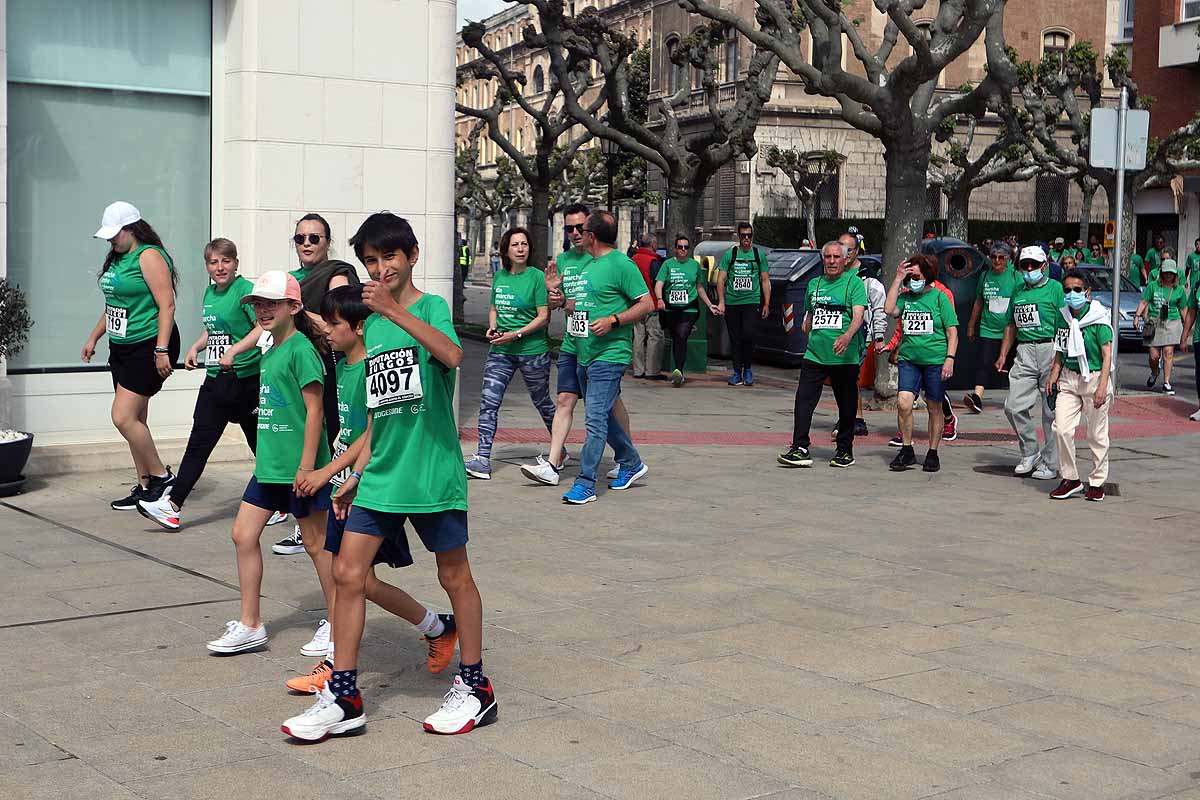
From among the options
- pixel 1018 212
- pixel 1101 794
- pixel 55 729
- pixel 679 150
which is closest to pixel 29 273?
pixel 55 729

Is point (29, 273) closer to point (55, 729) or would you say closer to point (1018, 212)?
point (55, 729)

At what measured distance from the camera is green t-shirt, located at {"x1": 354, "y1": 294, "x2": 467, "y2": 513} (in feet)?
17.0

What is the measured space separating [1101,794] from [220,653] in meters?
3.31

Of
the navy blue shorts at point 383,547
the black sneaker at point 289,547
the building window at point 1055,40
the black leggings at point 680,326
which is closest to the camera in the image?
the navy blue shorts at point 383,547

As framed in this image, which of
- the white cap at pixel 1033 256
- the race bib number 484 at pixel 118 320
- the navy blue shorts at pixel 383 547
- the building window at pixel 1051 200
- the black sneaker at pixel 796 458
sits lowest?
the black sneaker at pixel 796 458

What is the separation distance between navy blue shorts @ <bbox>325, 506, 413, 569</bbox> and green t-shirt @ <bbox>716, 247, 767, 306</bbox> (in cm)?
1359

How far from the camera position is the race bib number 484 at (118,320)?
939 cm

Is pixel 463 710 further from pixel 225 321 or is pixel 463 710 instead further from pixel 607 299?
pixel 607 299

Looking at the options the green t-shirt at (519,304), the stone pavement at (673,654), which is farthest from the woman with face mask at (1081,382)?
the green t-shirt at (519,304)

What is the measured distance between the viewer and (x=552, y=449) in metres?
10.7

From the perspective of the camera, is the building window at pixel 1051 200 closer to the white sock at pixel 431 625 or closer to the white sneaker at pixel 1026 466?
the white sneaker at pixel 1026 466

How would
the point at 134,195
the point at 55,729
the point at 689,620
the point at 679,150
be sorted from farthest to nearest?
the point at 679,150 → the point at 134,195 → the point at 689,620 → the point at 55,729

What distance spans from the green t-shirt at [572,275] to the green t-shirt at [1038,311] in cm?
348

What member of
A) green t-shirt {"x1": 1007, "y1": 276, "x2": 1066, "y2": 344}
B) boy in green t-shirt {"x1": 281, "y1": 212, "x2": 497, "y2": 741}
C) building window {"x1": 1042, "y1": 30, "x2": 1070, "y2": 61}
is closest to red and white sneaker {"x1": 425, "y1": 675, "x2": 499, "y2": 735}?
boy in green t-shirt {"x1": 281, "y1": 212, "x2": 497, "y2": 741}
